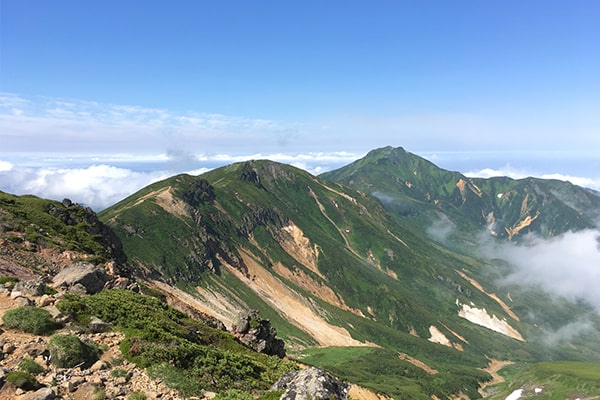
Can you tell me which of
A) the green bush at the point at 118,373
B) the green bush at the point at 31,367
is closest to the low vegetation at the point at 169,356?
the green bush at the point at 118,373

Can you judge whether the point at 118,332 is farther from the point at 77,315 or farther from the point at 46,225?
the point at 46,225

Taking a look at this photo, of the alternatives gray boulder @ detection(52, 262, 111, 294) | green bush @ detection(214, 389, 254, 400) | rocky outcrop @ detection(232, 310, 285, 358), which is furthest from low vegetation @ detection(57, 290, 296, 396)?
rocky outcrop @ detection(232, 310, 285, 358)

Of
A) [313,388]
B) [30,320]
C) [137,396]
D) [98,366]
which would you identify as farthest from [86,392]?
[313,388]

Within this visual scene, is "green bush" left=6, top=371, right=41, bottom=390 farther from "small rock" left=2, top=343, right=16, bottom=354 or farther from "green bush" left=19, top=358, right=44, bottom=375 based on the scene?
"small rock" left=2, top=343, right=16, bottom=354

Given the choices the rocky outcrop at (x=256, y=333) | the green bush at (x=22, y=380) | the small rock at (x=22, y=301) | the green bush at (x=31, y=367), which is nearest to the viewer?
the green bush at (x=22, y=380)

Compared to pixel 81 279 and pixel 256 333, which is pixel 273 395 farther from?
pixel 256 333

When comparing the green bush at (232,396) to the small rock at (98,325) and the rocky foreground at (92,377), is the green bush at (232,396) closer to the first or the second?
the rocky foreground at (92,377)
